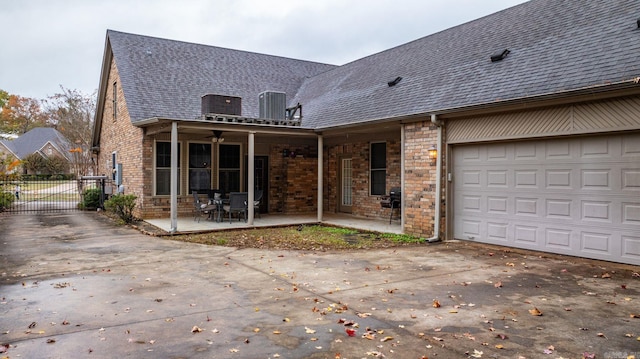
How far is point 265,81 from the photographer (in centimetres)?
1716

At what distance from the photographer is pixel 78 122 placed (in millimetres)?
24781

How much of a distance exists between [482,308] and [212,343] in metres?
2.76

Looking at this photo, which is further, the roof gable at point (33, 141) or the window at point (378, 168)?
the roof gable at point (33, 141)

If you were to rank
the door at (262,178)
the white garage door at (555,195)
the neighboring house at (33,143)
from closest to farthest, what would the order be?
the white garage door at (555,195) → the door at (262,178) → the neighboring house at (33,143)

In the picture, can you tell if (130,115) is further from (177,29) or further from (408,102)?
(177,29)

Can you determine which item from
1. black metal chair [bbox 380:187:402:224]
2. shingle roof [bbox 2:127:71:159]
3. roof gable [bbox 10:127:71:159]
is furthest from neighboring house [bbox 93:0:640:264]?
shingle roof [bbox 2:127:71:159]

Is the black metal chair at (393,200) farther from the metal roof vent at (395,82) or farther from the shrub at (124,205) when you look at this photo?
the shrub at (124,205)

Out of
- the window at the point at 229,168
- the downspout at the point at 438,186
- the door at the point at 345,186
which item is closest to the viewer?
the downspout at the point at 438,186

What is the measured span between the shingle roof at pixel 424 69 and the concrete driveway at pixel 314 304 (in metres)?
3.26

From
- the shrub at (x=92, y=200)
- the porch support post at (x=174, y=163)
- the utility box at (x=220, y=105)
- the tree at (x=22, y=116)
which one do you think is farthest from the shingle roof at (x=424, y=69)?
the tree at (x=22, y=116)

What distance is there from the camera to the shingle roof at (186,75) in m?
13.5

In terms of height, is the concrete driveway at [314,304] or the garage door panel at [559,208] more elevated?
the garage door panel at [559,208]

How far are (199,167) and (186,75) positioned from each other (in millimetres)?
3802

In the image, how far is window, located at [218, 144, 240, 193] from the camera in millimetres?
14016
